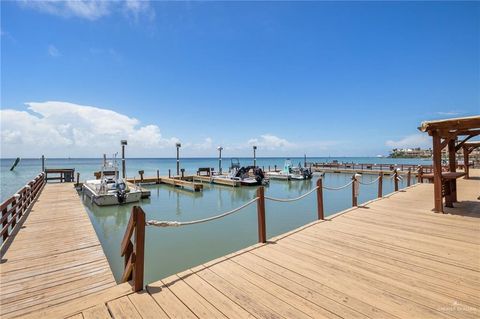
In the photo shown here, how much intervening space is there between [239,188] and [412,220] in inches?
589

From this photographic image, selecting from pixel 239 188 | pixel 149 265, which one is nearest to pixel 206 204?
pixel 239 188

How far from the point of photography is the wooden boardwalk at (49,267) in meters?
3.62

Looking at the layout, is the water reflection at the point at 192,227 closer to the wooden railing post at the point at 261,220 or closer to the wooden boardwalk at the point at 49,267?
the wooden boardwalk at the point at 49,267

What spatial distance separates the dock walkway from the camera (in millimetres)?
2518

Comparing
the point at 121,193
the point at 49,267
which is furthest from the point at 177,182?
the point at 49,267

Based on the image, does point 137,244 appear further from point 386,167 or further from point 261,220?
point 386,167

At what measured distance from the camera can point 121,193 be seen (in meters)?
13.3

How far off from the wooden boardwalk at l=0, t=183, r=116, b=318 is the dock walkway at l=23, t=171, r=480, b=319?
1.38 meters

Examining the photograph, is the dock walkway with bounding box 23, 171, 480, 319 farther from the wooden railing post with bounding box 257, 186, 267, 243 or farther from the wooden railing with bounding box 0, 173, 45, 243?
the wooden railing with bounding box 0, 173, 45, 243

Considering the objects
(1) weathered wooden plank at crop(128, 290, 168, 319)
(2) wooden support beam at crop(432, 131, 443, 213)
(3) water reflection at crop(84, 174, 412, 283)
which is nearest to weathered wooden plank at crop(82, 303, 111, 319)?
(1) weathered wooden plank at crop(128, 290, 168, 319)

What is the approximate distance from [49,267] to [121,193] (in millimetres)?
9160

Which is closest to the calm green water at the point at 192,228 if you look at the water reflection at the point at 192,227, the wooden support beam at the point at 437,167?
the water reflection at the point at 192,227

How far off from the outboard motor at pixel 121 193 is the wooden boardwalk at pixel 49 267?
18.3 ft

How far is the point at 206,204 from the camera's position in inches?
561
